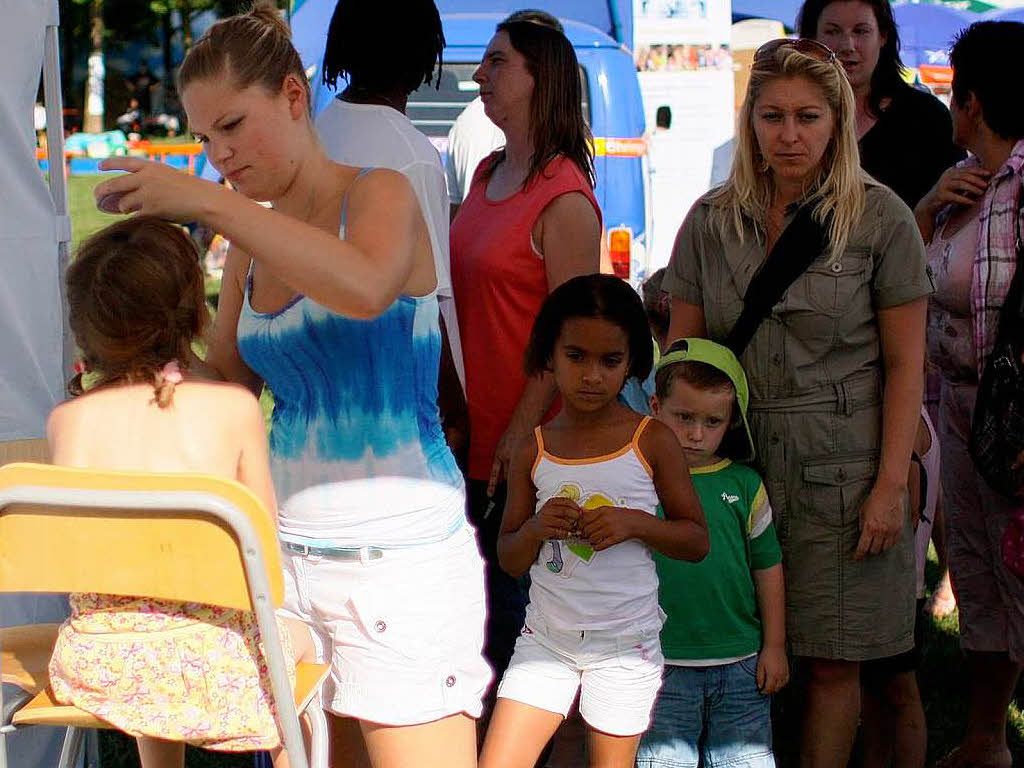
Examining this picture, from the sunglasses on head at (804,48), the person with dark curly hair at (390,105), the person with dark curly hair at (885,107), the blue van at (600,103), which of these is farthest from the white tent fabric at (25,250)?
the blue van at (600,103)

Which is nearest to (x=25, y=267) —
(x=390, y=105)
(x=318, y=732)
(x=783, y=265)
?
(x=390, y=105)

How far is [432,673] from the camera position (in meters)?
1.95

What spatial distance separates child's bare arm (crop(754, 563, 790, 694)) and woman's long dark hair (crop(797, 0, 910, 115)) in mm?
1613

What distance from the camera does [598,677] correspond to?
8.23 ft

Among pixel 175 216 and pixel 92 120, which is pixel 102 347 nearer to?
pixel 175 216

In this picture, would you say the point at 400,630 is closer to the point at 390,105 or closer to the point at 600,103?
the point at 390,105

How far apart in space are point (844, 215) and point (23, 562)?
1.72m

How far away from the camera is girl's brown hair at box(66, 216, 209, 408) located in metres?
1.96

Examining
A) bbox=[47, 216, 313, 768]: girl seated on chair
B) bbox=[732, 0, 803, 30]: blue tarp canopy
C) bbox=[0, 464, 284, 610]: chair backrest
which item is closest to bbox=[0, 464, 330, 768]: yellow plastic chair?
bbox=[0, 464, 284, 610]: chair backrest

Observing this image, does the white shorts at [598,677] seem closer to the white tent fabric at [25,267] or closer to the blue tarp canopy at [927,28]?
the white tent fabric at [25,267]

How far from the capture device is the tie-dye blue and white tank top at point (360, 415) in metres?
1.95

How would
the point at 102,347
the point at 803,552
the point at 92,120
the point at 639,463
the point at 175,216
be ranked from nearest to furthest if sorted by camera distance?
the point at 175,216 < the point at 102,347 < the point at 639,463 < the point at 803,552 < the point at 92,120

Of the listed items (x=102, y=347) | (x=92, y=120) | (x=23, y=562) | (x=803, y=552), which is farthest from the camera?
(x=92, y=120)

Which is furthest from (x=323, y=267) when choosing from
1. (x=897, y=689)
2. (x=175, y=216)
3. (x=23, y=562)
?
(x=897, y=689)
